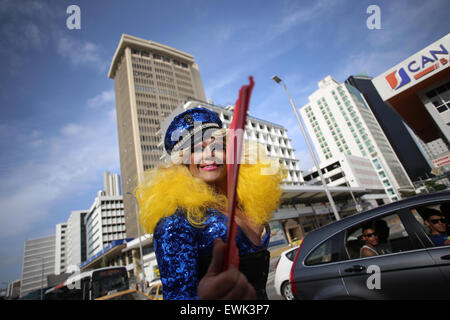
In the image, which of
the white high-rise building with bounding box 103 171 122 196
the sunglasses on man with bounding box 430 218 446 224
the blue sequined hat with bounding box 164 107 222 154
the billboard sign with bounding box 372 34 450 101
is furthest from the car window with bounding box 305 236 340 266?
the white high-rise building with bounding box 103 171 122 196

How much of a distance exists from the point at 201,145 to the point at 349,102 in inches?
3540

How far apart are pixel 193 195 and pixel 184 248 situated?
0.90 ft

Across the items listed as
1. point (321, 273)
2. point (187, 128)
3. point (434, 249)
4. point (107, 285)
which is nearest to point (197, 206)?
point (187, 128)

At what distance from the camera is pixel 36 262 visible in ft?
332

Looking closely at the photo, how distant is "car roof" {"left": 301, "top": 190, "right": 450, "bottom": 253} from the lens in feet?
8.65

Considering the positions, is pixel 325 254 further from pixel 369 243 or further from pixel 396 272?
pixel 396 272

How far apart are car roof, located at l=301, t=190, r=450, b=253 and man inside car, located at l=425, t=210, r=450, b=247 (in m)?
0.32

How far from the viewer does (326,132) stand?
257 ft

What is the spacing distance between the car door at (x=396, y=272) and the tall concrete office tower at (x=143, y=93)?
162ft

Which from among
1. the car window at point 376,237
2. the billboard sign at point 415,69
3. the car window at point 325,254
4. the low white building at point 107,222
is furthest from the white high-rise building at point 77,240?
the billboard sign at point 415,69

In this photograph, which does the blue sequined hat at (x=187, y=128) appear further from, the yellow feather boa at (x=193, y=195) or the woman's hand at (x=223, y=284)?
the woman's hand at (x=223, y=284)

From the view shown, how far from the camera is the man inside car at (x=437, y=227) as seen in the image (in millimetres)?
2527

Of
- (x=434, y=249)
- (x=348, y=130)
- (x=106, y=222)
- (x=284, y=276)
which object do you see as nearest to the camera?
(x=434, y=249)
